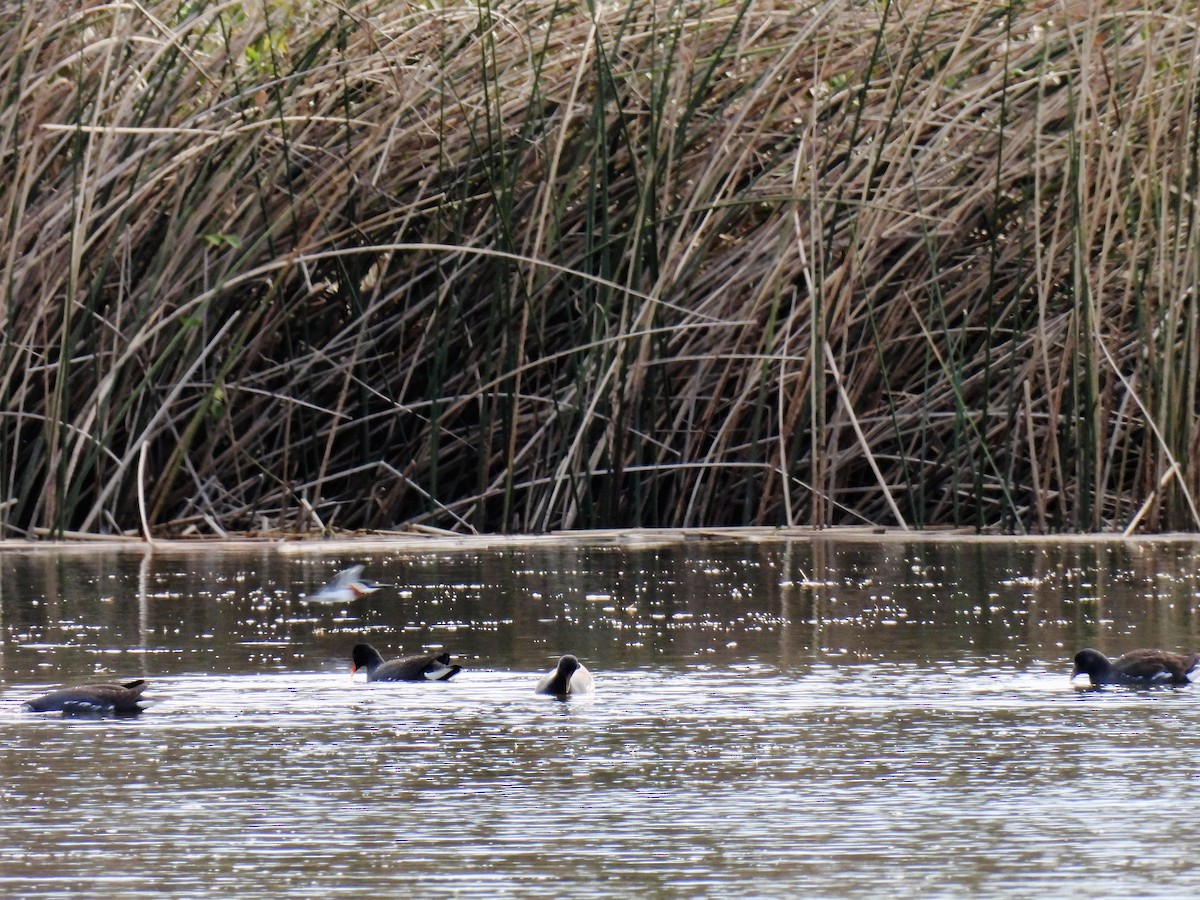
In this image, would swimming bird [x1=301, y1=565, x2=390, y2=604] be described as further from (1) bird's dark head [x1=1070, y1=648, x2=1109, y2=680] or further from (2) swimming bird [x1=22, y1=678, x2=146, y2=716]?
(1) bird's dark head [x1=1070, y1=648, x2=1109, y2=680]

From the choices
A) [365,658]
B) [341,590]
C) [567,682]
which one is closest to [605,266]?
[341,590]

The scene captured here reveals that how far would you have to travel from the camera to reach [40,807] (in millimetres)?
3926

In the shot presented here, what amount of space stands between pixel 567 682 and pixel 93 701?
97 centimetres

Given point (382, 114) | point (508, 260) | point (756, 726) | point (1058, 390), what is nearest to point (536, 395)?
point (508, 260)

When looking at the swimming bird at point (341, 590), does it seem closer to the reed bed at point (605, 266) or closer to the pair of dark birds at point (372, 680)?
the pair of dark birds at point (372, 680)

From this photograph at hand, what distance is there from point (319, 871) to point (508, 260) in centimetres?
583

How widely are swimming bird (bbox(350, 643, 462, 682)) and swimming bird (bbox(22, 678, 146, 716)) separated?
0.61m

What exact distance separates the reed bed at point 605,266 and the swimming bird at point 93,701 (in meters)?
3.57

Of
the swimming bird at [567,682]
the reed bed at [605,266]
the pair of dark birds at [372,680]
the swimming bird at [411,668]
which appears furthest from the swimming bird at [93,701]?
the reed bed at [605,266]

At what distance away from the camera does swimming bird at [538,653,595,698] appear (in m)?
5.14

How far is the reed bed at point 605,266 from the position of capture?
8766 mm

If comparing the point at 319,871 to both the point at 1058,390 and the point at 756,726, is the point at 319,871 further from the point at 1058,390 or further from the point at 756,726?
the point at 1058,390

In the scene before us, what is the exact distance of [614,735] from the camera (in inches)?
185

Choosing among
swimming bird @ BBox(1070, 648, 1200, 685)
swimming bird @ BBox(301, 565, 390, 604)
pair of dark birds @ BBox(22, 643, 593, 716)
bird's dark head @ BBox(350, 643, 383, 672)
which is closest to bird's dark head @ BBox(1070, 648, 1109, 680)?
swimming bird @ BBox(1070, 648, 1200, 685)
